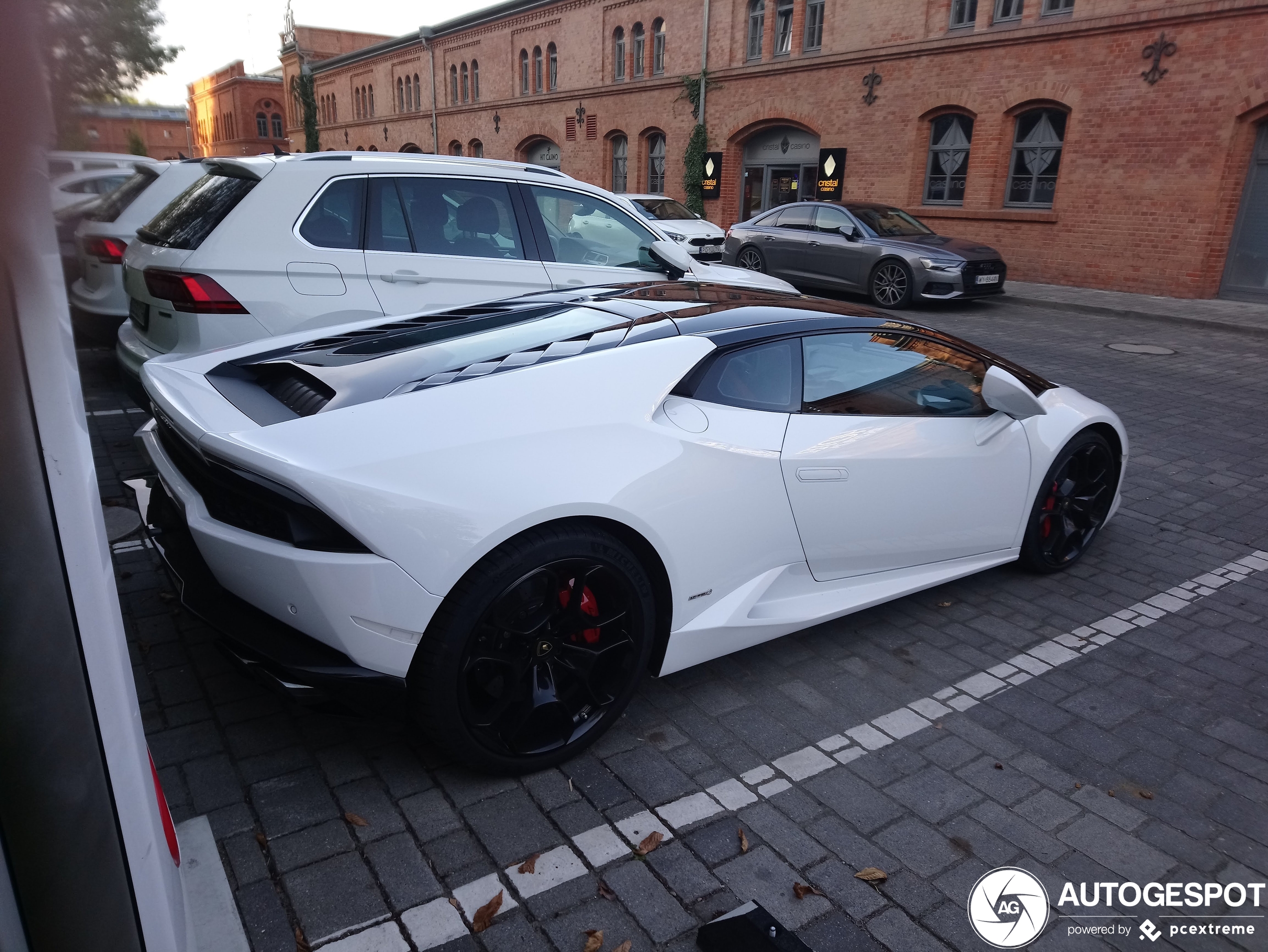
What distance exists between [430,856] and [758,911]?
90cm

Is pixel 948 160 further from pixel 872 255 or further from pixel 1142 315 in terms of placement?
pixel 1142 315

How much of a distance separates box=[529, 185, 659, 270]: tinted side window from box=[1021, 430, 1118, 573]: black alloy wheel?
3293 millimetres

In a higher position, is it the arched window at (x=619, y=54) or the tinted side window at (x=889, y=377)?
the arched window at (x=619, y=54)

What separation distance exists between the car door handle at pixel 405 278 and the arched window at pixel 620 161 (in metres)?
24.9

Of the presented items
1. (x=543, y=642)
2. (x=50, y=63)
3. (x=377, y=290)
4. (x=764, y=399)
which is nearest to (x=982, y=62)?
(x=377, y=290)

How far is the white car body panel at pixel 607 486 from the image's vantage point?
239 centimetres

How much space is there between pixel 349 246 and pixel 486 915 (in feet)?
13.8

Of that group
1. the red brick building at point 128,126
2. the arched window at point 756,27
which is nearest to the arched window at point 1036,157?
the arched window at point 756,27

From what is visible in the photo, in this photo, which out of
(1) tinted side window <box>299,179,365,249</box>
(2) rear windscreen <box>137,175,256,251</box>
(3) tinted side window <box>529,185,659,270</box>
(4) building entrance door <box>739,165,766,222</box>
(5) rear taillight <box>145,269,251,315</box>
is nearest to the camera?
(5) rear taillight <box>145,269,251,315</box>

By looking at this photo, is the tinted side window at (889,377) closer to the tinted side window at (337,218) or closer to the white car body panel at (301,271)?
the white car body panel at (301,271)

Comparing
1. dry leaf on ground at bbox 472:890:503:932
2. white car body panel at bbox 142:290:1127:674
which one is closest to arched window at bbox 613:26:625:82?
white car body panel at bbox 142:290:1127:674

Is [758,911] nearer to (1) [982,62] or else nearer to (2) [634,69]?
(1) [982,62]

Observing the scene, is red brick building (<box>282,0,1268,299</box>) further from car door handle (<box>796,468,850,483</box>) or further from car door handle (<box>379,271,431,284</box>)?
car door handle (<box>796,468,850,483</box>)

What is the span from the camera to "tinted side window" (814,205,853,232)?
14734mm
